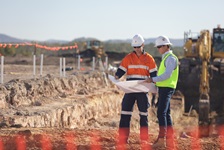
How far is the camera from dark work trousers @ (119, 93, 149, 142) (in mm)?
9031

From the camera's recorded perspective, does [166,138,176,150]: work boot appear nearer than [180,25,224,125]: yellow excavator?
Yes

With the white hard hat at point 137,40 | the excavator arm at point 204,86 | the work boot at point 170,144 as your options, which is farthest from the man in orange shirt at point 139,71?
the excavator arm at point 204,86

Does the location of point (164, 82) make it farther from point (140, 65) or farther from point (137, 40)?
point (137, 40)

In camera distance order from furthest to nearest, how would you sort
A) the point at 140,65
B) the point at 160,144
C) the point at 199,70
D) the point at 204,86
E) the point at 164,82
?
the point at 199,70
the point at 204,86
the point at 140,65
the point at 164,82
the point at 160,144

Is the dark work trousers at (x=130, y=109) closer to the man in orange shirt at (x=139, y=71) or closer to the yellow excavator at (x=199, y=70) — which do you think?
the man in orange shirt at (x=139, y=71)

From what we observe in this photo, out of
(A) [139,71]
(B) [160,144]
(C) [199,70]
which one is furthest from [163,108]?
(C) [199,70]

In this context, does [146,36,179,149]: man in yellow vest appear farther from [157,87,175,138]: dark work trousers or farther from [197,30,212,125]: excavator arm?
[197,30,212,125]: excavator arm

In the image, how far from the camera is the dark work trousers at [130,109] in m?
9.03

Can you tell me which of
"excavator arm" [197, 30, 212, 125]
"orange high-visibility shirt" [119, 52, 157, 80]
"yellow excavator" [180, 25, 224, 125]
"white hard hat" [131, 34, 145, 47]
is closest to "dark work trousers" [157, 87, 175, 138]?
"orange high-visibility shirt" [119, 52, 157, 80]

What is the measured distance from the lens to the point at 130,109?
9195mm

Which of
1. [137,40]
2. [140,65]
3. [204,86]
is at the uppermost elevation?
[137,40]

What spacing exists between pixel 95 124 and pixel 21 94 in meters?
3.00

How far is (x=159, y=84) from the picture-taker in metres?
8.86

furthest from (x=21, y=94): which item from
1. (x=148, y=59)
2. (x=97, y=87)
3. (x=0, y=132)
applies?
(x=97, y=87)
